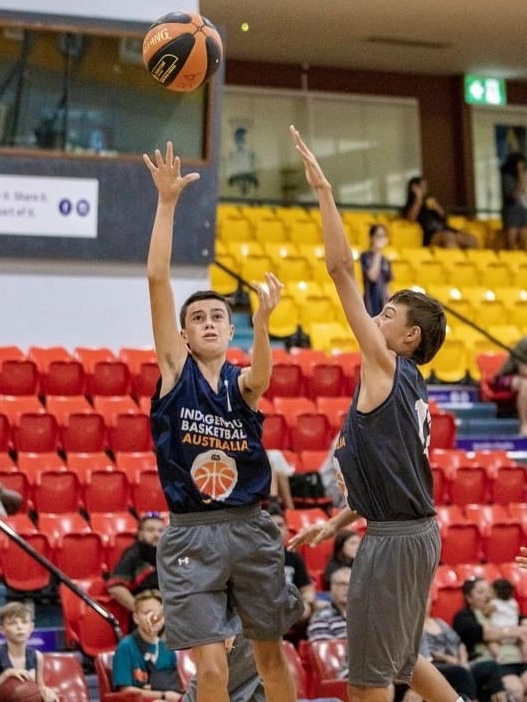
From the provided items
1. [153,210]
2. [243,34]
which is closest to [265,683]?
[153,210]

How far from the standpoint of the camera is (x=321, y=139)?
66.5 feet

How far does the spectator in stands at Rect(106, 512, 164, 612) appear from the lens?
852 centimetres

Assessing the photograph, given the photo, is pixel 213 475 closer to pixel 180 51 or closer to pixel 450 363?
pixel 180 51

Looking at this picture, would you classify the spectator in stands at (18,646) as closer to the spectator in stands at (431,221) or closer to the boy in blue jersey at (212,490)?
the boy in blue jersey at (212,490)

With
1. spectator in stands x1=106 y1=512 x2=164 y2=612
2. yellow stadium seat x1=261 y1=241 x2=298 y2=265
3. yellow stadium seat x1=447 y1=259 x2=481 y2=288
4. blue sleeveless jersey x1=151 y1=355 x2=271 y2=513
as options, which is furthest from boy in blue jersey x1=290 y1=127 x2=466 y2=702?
yellow stadium seat x1=447 y1=259 x2=481 y2=288

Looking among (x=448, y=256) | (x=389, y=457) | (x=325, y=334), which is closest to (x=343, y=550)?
(x=389, y=457)

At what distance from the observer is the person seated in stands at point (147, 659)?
7.77 metres

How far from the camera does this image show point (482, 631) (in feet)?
29.7

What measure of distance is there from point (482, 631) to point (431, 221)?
9.30 m

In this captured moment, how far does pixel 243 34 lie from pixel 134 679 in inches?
481

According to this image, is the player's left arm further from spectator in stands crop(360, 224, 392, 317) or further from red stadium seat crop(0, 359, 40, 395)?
spectator in stands crop(360, 224, 392, 317)

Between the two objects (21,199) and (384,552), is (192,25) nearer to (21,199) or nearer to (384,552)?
(384,552)

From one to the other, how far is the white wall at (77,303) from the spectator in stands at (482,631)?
5077 mm

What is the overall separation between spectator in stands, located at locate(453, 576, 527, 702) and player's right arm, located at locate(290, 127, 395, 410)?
13.9ft
